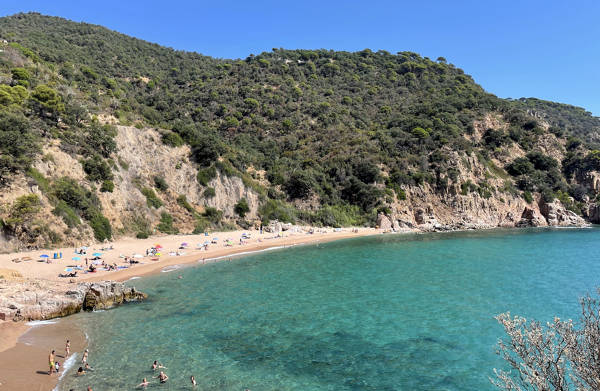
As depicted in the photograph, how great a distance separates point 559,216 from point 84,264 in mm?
78229

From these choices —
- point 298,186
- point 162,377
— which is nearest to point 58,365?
point 162,377

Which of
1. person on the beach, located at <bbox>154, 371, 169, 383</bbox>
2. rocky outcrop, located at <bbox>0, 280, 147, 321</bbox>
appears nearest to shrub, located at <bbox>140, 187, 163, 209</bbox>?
rocky outcrop, located at <bbox>0, 280, 147, 321</bbox>

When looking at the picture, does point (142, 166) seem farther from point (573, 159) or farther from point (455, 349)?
point (573, 159)

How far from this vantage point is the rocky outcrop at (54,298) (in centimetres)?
1683

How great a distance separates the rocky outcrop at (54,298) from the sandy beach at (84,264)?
2.98ft

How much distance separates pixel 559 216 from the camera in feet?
215

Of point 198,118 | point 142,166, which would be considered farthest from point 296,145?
point 142,166

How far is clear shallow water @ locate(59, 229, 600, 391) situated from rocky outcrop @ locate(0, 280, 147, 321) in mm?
1203

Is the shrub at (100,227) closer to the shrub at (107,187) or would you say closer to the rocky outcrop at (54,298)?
the shrub at (107,187)

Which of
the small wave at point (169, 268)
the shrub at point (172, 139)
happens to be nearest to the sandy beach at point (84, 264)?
the small wave at point (169, 268)

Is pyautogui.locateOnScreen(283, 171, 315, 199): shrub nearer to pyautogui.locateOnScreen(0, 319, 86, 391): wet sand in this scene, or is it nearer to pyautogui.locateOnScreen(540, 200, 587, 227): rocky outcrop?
pyautogui.locateOnScreen(0, 319, 86, 391): wet sand

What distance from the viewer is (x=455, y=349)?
44.5 ft

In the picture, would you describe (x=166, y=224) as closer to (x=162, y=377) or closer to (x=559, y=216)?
(x=162, y=377)

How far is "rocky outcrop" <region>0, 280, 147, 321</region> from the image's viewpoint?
55.2 ft
